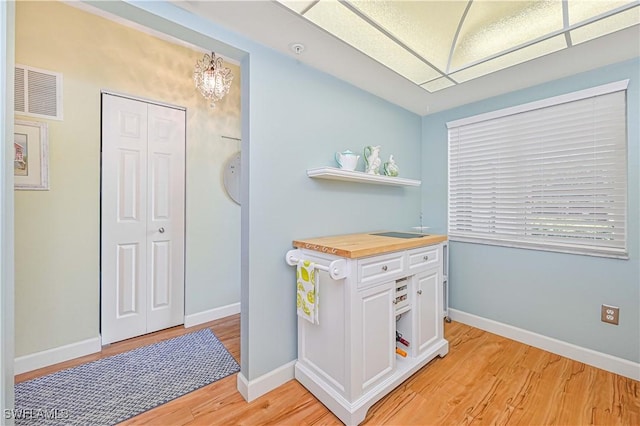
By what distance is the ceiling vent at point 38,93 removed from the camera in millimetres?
1827

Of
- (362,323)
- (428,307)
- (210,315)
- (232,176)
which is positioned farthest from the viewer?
(232,176)

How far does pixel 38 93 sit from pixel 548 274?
411 cm

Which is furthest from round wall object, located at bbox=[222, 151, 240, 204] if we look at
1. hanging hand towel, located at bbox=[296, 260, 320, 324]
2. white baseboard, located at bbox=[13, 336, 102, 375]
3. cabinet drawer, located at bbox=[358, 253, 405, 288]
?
cabinet drawer, located at bbox=[358, 253, 405, 288]

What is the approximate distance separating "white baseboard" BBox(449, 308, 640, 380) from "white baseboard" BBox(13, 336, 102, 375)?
3.22 metres

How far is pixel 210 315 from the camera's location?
A: 8.87 ft

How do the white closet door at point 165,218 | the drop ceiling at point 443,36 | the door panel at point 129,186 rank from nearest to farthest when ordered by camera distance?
the drop ceiling at point 443,36 → the door panel at point 129,186 → the white closet door at point 165,218

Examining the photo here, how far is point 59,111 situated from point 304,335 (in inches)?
94.3

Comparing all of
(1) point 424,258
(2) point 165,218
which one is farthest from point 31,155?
(1) point 424,258

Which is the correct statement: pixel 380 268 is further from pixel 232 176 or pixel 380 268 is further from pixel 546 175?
pixel 232 176

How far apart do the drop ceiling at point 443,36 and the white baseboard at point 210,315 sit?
2.43m

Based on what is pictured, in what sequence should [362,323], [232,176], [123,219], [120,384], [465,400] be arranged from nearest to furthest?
[362,323]
[465,400]
[120,384]
[123,219]
[232,176]

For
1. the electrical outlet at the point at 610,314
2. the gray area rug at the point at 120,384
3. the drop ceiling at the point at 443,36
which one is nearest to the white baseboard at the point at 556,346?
the electrical outlet at the point at 610,314

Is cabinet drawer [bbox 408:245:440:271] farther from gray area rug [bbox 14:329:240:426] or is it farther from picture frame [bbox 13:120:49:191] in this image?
picture frame [bbox 13:120:49:191]

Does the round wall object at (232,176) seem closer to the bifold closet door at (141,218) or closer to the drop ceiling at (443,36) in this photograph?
the bifold closet door at (141,218)
